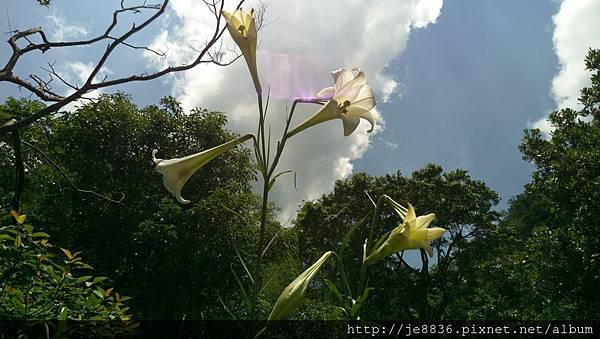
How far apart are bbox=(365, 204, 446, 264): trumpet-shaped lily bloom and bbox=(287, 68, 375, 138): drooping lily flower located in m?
0.19

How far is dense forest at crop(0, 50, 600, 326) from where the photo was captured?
705 centimetres

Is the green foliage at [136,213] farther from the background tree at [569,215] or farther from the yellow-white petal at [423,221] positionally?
the yellow-white petal at [423,221]

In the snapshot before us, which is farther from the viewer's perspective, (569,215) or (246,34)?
(569,215)

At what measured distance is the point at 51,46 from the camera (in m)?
4.10

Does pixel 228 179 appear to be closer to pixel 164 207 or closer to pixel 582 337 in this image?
pixel 164 207

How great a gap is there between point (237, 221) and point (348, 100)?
33.9ft

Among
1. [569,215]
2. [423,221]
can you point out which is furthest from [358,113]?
[569,215]

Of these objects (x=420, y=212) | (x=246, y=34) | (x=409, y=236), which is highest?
(x=420, y=212)

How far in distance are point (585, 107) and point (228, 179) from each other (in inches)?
329

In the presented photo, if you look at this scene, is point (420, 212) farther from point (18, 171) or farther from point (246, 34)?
point (246, 34)

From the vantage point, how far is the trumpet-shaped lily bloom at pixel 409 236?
786 millimetres

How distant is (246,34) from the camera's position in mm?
884

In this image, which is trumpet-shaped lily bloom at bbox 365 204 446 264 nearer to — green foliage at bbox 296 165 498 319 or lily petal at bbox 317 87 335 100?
lily petal at bbox 317 87 335 100

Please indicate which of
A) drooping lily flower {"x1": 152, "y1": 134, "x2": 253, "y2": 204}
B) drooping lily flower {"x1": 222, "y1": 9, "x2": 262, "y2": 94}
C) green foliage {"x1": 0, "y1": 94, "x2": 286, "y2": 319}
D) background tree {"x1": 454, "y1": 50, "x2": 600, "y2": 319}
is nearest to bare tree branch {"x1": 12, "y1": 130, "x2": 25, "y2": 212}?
drooping lily flower {"x1": 152, "y1": 134, "x2": 253, "y2": 204}
